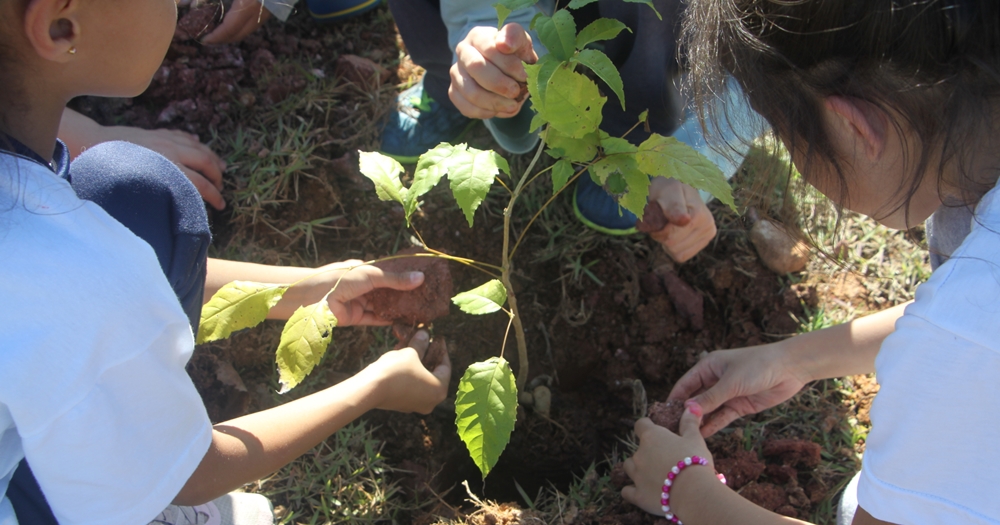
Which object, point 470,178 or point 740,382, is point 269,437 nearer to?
point 470,178

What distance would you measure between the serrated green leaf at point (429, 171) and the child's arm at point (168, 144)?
3.62ft

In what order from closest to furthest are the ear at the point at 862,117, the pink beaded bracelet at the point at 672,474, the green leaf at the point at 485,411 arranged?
the ear at the point at 862,117 → the green leaf at the point at 485,411 → the pink beaded bracelet at the point at 672,474

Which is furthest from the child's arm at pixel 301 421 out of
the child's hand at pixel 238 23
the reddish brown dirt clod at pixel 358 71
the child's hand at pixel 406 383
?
the child's hand at pixel 238 23

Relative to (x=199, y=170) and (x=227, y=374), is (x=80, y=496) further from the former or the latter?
(x=199, y=170)

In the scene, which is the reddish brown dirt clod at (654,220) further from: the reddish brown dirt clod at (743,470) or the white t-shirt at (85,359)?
the white t-shirt at (85,359)

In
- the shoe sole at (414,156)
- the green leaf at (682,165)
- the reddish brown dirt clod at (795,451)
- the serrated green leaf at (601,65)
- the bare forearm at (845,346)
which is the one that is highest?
the serrated green leaf at (601,65)

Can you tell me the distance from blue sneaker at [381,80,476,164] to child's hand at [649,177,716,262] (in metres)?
0.75

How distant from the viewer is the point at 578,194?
206 cm

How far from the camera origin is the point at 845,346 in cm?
152

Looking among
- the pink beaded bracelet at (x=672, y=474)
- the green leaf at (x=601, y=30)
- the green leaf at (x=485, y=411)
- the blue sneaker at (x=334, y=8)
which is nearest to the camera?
the green leaf at (x=601, y=30)

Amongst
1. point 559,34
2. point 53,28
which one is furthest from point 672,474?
point 53,28

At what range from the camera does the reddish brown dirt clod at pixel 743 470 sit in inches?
60.9

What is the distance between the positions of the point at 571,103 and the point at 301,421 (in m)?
0.86

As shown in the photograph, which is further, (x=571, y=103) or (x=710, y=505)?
(x=710, y=505)
